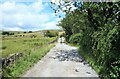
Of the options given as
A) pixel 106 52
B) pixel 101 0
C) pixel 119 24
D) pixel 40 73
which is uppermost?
pixel 101 0

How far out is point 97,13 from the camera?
15172mm

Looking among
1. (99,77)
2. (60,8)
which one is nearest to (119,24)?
(99,77)

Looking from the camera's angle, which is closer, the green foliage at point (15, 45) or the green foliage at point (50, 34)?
the green foliage at point (15, 45)

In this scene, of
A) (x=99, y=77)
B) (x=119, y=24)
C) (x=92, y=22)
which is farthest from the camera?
(x=92, y=22)

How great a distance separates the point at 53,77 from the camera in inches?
434

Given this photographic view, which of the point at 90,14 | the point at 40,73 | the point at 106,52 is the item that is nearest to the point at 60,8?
the point at 90,14

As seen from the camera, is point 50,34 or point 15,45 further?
point 50,34

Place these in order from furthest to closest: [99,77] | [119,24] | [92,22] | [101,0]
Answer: [92,22] < [101,0] < [99,77] < [119,24]

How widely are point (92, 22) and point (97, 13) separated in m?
1.84

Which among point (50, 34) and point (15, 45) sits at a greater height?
point (15, 45)

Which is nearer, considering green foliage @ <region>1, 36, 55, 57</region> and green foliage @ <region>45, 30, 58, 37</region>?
green foliage @ <region>1, 36, 55, 57</region>

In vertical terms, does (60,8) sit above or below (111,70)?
above

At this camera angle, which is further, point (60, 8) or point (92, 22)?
point (60, 8)

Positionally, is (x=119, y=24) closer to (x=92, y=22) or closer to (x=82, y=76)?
(x=82, y=76)
